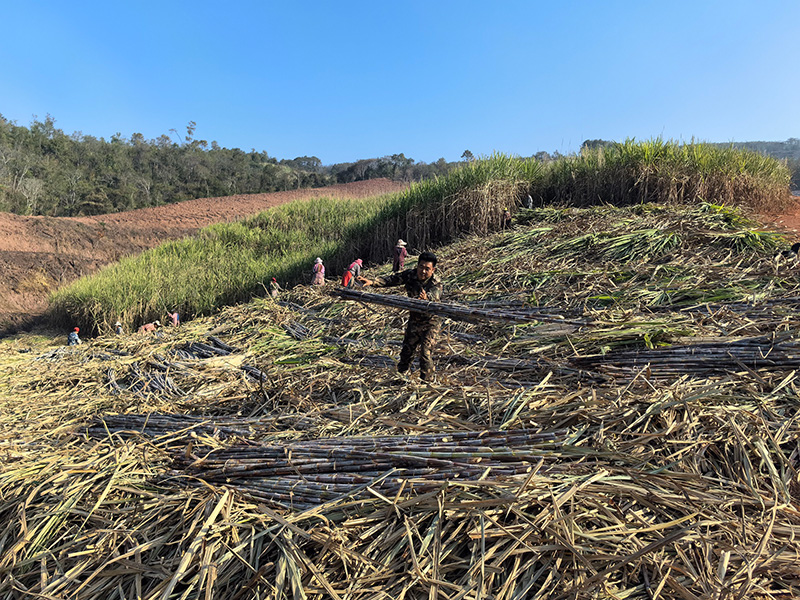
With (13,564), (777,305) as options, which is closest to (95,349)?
(13,564)

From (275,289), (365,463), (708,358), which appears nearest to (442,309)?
(365,463)

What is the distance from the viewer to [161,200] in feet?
118

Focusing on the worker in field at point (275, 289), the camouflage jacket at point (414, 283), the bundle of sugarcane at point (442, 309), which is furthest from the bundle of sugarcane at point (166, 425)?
the worker in field at point (275, 289)

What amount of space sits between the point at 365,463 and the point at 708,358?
88.0 inches

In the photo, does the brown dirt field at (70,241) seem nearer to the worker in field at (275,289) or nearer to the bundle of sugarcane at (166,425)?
the worker in field at (275,289)

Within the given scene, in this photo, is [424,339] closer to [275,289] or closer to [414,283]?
[414,283]

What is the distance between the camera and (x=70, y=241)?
19.7 meters

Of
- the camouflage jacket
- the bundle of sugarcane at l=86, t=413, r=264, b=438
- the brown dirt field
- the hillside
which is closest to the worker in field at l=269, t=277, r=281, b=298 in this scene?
the hillside

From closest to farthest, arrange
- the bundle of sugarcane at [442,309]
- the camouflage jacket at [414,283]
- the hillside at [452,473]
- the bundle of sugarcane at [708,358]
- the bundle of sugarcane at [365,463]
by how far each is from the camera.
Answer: the hillside at [452,473]
the bundle of sugarcane at [365,463]
the bundle of sugarcane at [708,358]
the bundle of sugarcane at [442,309]
the camouflage jacket at [414,283]

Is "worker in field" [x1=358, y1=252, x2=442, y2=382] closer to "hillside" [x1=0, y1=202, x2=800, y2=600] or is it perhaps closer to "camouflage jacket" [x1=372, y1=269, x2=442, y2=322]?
"camouflage jacket" [x1=372, y1=269, x2=442, y2=322]

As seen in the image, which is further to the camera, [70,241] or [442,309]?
[70,241]

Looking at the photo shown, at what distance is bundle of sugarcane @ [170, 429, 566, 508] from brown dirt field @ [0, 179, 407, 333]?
47.4 feet

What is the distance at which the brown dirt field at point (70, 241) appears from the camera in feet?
47.9

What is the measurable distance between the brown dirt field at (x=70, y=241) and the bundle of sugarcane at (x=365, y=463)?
1446 centimetres
